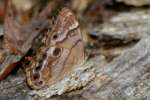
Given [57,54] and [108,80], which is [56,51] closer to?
[57,54]

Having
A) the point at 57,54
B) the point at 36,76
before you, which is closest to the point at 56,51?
the point at 57,54

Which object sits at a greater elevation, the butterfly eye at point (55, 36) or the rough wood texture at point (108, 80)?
the butterfly eye at point (55, 36)

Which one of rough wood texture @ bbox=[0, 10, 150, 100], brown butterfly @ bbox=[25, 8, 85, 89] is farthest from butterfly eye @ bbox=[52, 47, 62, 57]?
rough wood texture @ bbox=[0, 10, 150, 100]

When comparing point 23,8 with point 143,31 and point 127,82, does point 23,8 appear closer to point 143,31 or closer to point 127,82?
point 143,31

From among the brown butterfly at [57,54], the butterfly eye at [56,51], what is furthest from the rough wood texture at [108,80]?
the butterfly eye at [56,51]

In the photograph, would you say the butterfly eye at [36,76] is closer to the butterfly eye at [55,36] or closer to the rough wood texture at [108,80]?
the rough wood texture at [108,80]

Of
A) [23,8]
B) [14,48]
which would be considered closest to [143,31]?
[14,48]

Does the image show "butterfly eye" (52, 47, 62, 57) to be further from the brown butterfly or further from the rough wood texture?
the rough wood texture
